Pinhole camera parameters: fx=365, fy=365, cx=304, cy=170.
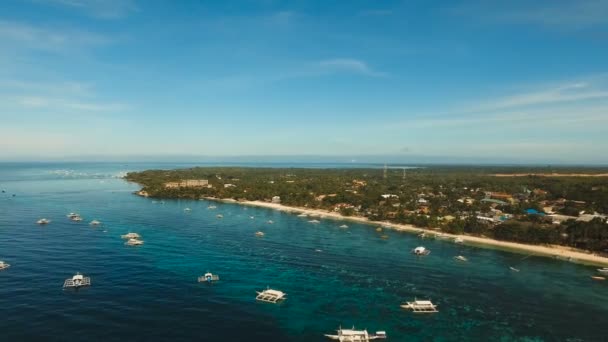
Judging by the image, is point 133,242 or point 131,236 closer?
point 133,242

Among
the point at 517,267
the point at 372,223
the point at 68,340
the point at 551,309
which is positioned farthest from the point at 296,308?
the point at 372,223

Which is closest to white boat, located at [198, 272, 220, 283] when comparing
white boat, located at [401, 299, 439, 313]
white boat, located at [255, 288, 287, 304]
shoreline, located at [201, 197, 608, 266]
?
white boat, located at [255, 288, 287, 304]

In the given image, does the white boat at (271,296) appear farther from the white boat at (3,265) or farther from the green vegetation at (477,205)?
the green vegetation at (477,205)

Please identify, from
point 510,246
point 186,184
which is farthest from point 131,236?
point 186,184

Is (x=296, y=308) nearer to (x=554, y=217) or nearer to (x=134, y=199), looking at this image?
(x=554, y=217)

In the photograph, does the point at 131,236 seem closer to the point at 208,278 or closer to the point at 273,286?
the point at 208,278

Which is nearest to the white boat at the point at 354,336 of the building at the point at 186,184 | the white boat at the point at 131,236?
the white boat at the point at 131,236
